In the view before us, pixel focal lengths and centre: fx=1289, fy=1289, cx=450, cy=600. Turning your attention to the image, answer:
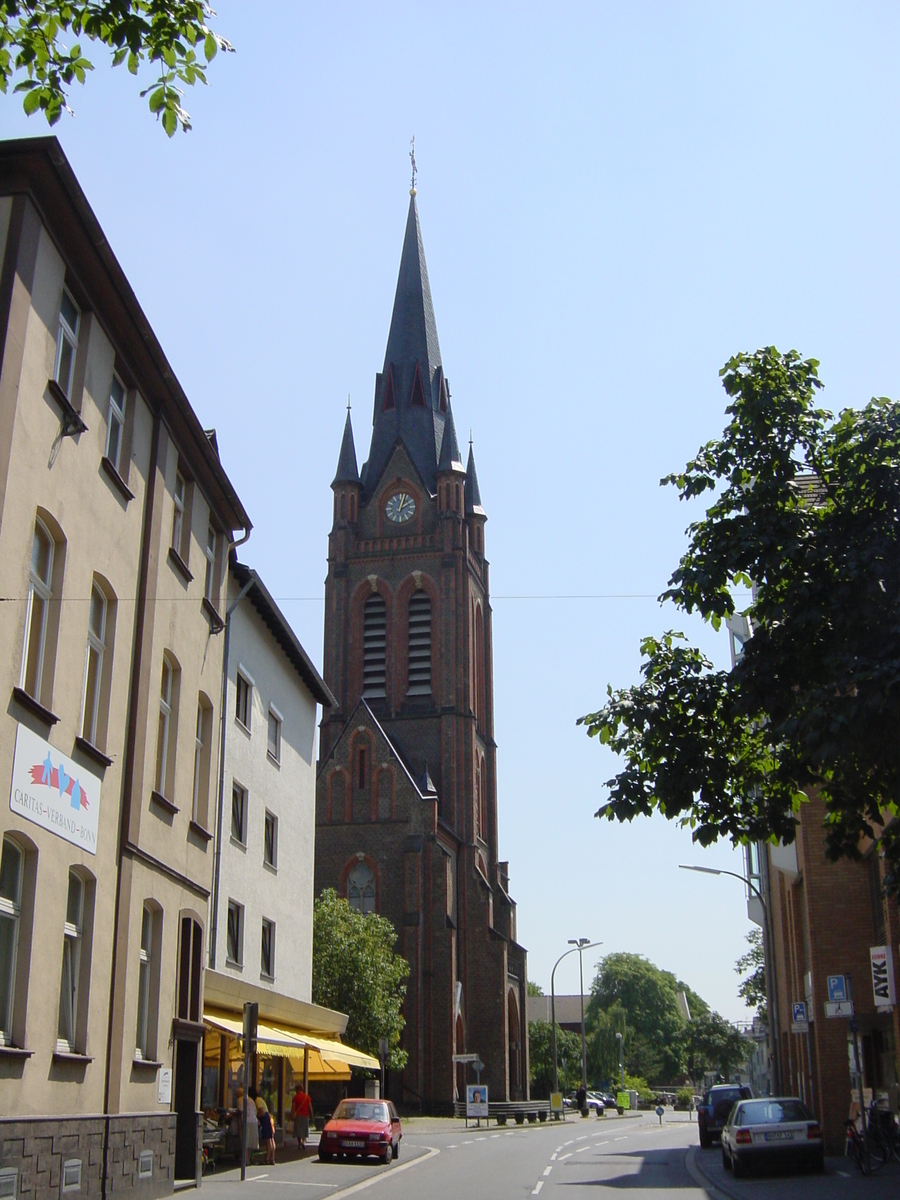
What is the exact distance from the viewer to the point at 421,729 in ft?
202

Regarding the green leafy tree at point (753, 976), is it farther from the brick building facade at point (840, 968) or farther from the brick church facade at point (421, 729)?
the brick building facade at point (840, 968)

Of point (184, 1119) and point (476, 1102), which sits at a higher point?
point (184, 1119)

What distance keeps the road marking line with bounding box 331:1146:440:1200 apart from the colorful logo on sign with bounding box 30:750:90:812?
22.1 ft

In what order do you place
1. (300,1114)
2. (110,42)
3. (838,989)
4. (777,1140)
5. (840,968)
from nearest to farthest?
(110,42)
(838,989)
(777,1140)
(840,968)
(300,1114)

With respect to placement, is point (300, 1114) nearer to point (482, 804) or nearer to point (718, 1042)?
point (482, 804)

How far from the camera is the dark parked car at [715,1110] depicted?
100.0ft

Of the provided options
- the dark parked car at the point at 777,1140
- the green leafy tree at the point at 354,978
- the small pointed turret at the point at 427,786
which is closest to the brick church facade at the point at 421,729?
the small pointed turret at the point at 427,786

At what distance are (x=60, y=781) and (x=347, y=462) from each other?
185 feet

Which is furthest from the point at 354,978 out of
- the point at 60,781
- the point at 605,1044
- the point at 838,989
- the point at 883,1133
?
the point at 605,1044

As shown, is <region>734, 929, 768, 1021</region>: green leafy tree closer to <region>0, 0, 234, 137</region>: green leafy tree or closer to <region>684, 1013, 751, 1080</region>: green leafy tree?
<region>684, 1013, 751, 1080</region>: green leafy tree

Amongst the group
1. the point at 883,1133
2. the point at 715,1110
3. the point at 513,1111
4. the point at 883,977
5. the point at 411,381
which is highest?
the point at 411,381

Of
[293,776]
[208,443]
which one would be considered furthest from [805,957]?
[208,443]

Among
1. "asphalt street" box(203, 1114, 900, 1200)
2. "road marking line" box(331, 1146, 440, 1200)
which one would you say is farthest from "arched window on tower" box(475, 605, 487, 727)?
"road marking line" box(331, 1146, 440, 1200)

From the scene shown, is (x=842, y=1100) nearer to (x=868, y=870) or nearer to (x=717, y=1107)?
(x=868, y=870)
